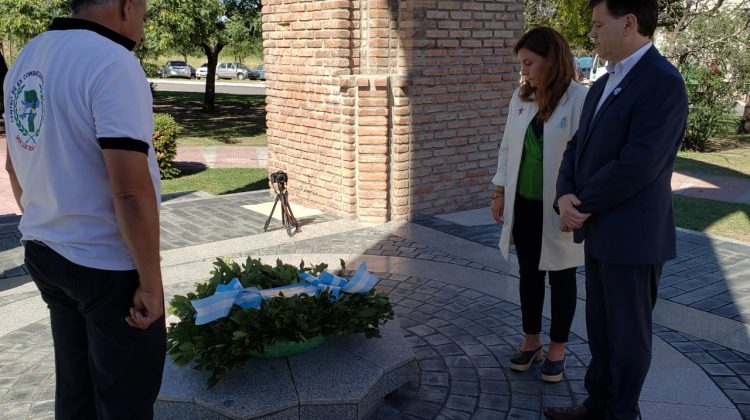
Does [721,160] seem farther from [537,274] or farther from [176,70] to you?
[176,70]

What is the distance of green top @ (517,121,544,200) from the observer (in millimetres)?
3670

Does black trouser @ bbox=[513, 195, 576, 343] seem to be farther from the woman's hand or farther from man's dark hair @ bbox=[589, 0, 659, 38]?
man's dark hair @ bbox=[589, 0, 659, 38]

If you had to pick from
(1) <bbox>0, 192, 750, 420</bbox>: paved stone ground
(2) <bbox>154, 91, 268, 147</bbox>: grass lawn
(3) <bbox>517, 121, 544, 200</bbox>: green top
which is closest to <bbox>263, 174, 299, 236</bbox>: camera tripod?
(1) <bbox>0, 192, 750, 420</bbox>: paved stone ground

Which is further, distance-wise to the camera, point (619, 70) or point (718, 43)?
point (718, 43)

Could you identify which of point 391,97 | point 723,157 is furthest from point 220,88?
point 391,97

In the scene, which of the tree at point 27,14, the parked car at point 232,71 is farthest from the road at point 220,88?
the tree at point 27,14

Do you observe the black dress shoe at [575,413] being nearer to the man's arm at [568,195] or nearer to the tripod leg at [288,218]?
the man's arm at [568,195]

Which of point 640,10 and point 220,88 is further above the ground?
point 640,10

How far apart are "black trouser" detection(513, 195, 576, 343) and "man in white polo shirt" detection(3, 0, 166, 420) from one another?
7.05ft

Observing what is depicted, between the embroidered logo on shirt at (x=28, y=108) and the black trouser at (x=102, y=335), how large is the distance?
397 millimetres

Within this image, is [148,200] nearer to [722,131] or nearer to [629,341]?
[629,341]

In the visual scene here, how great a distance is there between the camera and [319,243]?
688cm

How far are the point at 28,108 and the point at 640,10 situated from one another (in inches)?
94.4

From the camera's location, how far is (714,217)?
27.0ft
